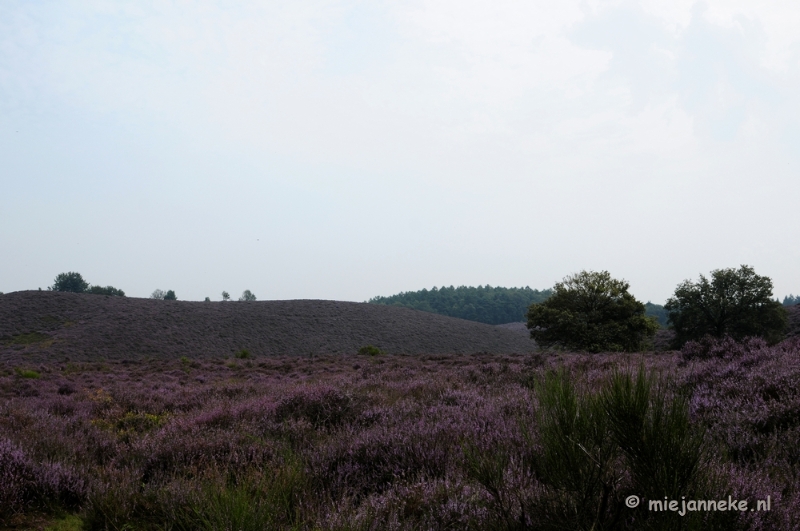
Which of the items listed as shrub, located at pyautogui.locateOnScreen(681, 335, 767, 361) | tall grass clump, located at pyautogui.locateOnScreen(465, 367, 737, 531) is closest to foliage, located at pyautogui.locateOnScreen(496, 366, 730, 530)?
tall grass clump, located at pyautogui.locateOnScreen(465, 367, 737, 531)

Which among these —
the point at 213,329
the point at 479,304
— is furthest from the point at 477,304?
the point at 213,329

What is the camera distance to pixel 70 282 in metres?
86.8

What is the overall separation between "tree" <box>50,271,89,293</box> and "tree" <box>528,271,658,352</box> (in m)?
88.9

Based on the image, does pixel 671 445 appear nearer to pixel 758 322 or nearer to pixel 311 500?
pixel 311 500

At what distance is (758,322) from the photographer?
103 feet

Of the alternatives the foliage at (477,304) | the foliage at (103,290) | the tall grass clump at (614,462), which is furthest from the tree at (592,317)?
the foliage at (103,290)

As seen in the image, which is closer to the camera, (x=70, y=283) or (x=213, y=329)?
(x=213, y=329)

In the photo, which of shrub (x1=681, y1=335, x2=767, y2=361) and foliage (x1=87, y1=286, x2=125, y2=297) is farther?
foliage (x1=87, y1=286, x2=125, y2=297)

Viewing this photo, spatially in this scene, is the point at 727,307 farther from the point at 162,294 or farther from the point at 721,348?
the point at 162,294

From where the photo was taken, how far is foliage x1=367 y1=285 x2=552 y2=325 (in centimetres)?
11662

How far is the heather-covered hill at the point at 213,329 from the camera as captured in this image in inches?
1596

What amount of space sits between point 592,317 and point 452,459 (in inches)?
1224

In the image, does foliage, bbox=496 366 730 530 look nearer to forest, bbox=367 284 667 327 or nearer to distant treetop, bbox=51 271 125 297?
distant treetop, bbox=51 271 125 297

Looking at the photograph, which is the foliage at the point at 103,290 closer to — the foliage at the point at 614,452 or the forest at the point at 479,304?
the forest at the point at 479,304
